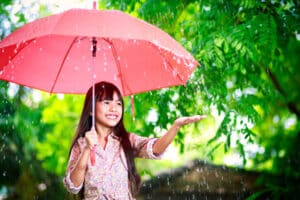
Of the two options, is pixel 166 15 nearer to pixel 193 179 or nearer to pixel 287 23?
pixel 287 23

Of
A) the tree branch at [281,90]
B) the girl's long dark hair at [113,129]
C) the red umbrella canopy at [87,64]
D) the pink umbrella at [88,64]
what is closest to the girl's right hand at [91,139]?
the girl's long dark hair at [113,129]

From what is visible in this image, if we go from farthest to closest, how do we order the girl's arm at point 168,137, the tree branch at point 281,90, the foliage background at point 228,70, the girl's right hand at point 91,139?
the tree branch at point 281,90 → the foliage background at point 228,70 → the girl's arm at point 168,137 → the girl's right hand at point 91,139

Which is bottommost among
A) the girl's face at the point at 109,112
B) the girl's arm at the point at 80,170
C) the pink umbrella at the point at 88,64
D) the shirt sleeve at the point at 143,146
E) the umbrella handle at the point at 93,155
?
the girl's arm at the point at 80,170

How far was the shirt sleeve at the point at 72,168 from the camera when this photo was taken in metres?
3.44

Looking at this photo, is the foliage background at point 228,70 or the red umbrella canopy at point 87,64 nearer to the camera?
the red umbrella canopy at point 87,64

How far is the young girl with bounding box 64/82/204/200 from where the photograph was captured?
11.4 feet

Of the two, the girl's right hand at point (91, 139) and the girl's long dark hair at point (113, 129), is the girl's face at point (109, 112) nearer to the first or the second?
the girl's long dark hair at point (113, 129)

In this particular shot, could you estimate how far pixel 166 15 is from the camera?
18.3 feet

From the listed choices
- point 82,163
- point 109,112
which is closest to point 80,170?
point 82,163

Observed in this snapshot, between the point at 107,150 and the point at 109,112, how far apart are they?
248mm

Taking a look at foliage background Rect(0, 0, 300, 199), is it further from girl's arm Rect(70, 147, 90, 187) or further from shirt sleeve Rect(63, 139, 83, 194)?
girl's arm Rect(70, 147, 90, 187)

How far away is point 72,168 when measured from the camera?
3461 mm

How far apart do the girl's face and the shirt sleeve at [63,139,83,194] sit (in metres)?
0.24

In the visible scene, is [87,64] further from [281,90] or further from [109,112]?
[281,90]
